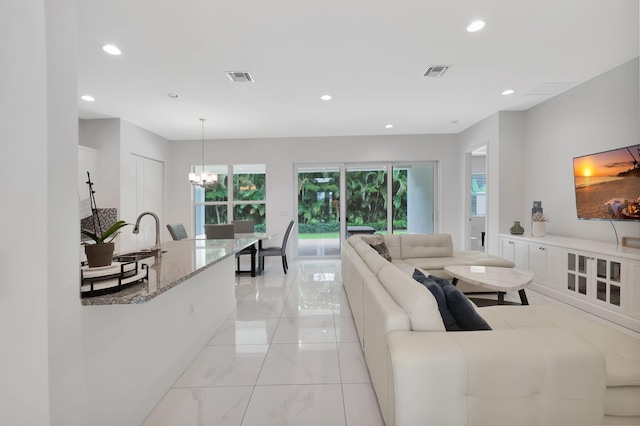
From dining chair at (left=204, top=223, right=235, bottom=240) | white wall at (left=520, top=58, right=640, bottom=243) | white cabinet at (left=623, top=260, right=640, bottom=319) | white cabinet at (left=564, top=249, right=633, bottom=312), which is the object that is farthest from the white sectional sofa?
dining chair at (left=204, top=223, right=235, bottom=240)

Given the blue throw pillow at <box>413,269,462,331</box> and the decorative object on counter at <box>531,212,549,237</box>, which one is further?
the decorative object on counter at <box>531,212,549,237</box>

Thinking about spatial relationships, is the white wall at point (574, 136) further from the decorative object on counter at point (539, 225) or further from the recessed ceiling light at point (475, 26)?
the recessed ceiling light at point (475, 26)

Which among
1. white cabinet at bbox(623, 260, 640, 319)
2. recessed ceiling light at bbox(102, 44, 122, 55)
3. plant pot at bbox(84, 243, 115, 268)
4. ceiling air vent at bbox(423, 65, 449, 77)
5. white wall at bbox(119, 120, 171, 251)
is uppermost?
ceiling air vent at bbox(423, 65, 449, 77)

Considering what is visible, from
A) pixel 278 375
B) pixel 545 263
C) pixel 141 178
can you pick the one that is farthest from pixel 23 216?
pixel 141 178

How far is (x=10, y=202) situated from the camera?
0.91 metres

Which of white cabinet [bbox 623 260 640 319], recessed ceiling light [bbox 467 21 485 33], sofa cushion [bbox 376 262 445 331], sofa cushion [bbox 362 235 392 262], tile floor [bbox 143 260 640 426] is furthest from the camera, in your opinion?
sofa cushion [bbox 362 235 392 262]

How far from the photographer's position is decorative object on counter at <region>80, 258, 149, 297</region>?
1.29m

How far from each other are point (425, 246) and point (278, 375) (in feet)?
10.5

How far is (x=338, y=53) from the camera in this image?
3.13 m

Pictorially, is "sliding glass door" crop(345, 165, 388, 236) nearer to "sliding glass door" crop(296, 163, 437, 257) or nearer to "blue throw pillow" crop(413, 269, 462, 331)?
"sliding glass door" crop(296, 163, 437, 257)

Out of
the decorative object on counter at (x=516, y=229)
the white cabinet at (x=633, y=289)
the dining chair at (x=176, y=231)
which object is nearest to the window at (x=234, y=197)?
the dining chair at (x=176, y=231)

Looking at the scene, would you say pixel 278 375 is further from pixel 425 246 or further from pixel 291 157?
pixel 291 157

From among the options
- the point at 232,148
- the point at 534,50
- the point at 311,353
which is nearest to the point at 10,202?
the point at 311,353

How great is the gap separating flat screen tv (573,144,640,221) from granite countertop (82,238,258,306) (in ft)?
14.0
